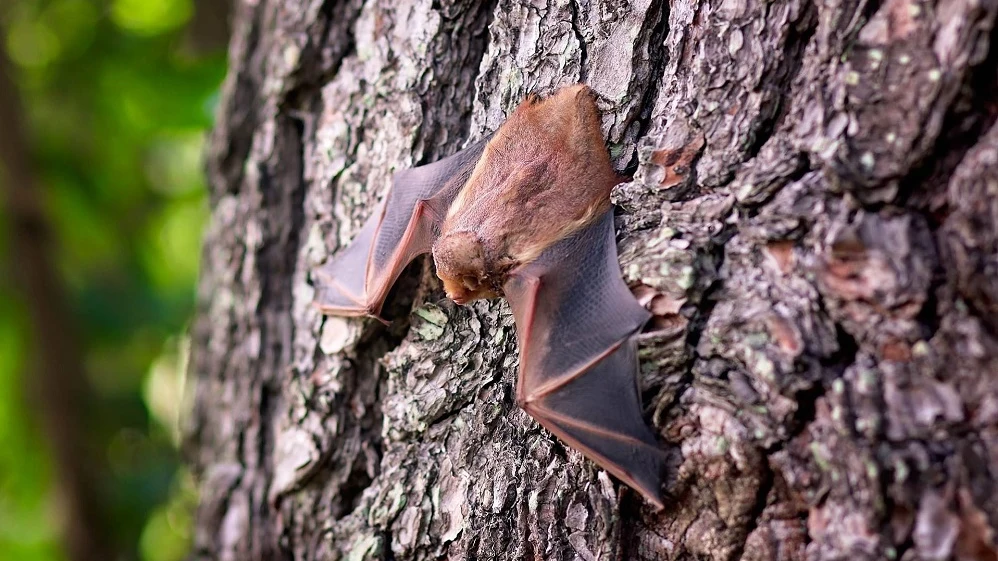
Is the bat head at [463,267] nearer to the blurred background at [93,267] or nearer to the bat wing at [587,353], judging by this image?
the bat wing at [587,353]

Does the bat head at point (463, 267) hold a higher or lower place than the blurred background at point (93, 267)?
higher

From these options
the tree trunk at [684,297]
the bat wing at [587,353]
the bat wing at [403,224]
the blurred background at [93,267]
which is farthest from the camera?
the blurred background at [93,267]

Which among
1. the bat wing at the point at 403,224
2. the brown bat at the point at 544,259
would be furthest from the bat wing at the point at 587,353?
the bat wing at the point at 403,224

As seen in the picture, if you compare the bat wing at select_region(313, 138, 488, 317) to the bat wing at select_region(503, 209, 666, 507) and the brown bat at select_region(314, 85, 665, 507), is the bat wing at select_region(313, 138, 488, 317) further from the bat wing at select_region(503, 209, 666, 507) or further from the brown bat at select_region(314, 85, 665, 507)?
the bat wing at select_region(503, 209, 666, 507)

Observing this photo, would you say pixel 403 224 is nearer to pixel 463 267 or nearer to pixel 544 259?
pixel 463 267

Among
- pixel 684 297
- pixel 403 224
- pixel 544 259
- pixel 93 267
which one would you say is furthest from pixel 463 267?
pixel 93 267

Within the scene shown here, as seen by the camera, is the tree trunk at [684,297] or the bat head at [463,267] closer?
the tree trunk at [684,297]
